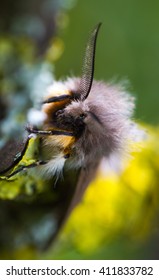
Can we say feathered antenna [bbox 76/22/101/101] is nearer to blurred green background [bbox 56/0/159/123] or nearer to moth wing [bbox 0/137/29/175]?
moth wing [bbox 0/137/29/175]

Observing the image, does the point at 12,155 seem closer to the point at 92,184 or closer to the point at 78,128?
the point at 78,128

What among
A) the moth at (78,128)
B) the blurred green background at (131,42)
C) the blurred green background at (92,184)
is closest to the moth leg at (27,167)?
the moth at (78,128)

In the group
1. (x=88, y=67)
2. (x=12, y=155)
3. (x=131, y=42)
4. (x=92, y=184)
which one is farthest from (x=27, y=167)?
A: (x=131, y=42)

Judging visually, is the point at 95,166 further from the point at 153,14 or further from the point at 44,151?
the point at 153,14

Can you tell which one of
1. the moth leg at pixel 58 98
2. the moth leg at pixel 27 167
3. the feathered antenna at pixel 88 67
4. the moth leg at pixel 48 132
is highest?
the feathered antenna at pixel 88 67

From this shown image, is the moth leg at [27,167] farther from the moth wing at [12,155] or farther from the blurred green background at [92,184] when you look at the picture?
the blurred green background at [92,184]

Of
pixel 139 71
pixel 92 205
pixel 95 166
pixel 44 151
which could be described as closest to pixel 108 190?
pixel 92 205
